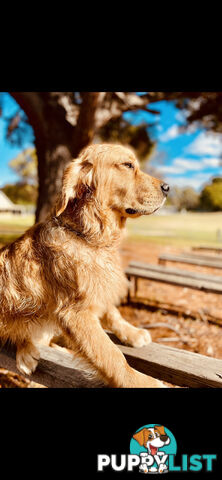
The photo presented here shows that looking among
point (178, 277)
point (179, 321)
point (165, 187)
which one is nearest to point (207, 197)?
point (178, 277)

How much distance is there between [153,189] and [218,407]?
0.96 metres

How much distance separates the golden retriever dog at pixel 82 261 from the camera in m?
1.08

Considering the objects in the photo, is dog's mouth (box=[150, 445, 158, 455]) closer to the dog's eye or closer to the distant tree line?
the dog's eye

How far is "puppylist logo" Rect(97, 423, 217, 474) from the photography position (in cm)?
101

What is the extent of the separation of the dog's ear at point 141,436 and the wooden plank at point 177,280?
5.05ft

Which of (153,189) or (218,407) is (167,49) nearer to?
(153,189)

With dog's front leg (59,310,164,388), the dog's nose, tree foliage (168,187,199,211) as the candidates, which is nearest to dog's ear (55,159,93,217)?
the dog's nose

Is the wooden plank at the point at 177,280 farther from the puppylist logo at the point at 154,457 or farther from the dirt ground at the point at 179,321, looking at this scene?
the puppylist logo at the point at 154,457

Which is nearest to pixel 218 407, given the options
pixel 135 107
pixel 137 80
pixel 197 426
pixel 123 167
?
pixel 197 426

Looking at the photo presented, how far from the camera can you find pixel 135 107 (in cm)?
335

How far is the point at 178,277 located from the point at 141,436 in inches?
70.8

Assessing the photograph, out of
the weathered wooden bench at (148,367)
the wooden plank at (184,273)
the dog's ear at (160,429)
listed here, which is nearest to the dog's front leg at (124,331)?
the weathered wooden bench at (148,367)

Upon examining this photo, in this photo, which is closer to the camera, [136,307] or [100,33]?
[100,33]

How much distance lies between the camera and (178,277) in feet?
8.92
